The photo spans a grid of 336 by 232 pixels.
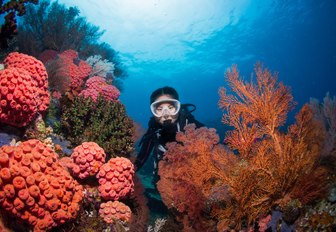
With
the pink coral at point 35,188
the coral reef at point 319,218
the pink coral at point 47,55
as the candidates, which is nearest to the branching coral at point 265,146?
the coral reef at point 319,218

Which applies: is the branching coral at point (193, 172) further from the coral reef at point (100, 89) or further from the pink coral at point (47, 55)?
the pink coral at point (47, 55)

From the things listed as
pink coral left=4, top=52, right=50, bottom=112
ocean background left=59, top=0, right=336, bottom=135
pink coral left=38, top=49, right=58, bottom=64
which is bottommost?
pink coral left=4, top=52, right=50, bottom=112

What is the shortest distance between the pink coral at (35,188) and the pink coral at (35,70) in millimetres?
1682

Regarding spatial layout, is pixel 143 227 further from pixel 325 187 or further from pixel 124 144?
pixel 325 187

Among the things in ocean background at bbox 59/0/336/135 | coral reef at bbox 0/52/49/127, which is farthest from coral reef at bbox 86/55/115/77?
ocean background at bbox 59/0/336/135

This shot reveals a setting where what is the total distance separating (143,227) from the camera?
4.37 meters

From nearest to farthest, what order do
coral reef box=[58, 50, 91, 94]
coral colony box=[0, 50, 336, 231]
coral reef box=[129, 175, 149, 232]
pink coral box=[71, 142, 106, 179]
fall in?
coral colony box=[0, 50, 336, 231] < pink coral box=[71, 142, 106, 179] < coral reef box=[129, 175, 149, 232] < coral reef box=[58, 50, 91, 94]

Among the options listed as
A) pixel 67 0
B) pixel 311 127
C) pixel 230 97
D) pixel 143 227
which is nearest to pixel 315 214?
pixel 311 127

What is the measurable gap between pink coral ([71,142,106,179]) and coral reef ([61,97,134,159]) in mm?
1158

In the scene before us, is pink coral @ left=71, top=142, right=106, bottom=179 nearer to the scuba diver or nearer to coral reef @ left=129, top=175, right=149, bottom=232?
coral reef @ left=129, top=175, right=149, bottom=232

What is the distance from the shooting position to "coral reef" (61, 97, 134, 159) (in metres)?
4.97

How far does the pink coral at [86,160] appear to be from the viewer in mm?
3617

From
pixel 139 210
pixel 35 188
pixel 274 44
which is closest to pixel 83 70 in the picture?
pixel 139 210

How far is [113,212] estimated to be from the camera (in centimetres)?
365
